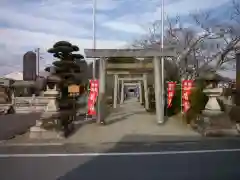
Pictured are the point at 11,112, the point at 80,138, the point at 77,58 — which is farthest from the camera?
the point at 77,58

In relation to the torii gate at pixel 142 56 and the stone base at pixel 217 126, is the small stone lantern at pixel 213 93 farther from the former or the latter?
the torii gate at pixel 142 56

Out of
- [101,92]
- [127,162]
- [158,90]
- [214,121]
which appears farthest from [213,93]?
[127,162]

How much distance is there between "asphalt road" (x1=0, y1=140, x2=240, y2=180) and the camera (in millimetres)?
7215

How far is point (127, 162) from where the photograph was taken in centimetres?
881

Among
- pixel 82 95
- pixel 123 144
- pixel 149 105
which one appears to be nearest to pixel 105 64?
pixel 123 144

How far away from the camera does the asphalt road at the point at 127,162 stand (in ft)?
23.7

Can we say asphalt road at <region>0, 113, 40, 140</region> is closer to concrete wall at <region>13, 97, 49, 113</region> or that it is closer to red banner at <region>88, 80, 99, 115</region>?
red banner at <region>88, 80, 99, 115</region>

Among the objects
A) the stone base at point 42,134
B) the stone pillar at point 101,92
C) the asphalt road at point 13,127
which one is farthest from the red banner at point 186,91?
the asphalt road at point 13,127

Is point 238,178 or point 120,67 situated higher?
point 120,67

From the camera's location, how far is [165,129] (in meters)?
15.0

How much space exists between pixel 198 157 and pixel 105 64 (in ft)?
29.4

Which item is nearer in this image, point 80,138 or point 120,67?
point 80,138

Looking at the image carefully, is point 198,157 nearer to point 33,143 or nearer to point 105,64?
point 33,143

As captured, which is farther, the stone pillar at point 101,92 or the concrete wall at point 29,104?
the concrete wall at point 29,104
